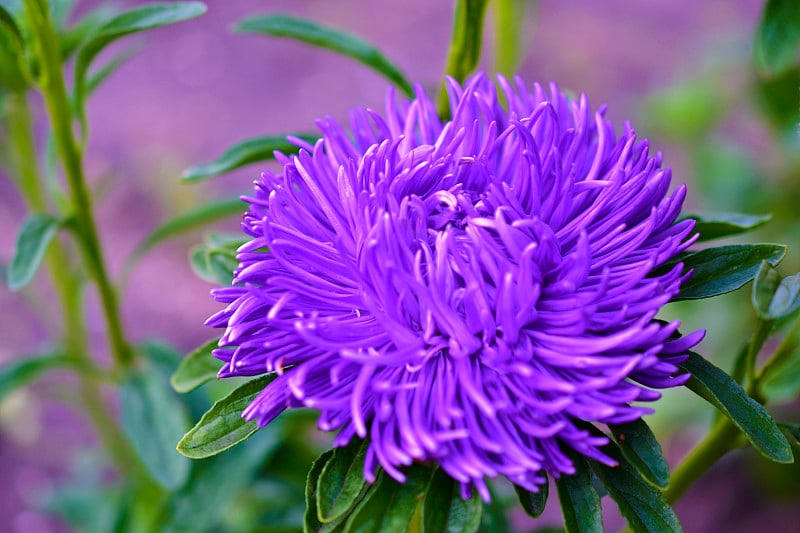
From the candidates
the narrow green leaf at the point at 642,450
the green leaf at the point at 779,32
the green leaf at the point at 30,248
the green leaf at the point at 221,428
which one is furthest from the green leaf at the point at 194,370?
the green leaf at the point at 779,32

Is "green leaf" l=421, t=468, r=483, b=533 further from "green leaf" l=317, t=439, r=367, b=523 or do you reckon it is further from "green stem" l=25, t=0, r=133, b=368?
"green stem" l=25, t=0, r=133, b=368

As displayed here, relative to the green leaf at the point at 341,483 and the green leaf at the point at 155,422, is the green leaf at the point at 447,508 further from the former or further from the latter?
the green leaf at the point at 155,422

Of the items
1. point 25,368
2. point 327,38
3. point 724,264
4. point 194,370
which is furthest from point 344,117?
point 724,264

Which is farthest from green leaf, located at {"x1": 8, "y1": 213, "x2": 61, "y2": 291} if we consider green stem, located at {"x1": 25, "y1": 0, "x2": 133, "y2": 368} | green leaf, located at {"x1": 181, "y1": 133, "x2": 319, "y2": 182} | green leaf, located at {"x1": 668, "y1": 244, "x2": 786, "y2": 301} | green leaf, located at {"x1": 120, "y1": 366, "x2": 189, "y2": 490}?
green leaf, located at {"x1": 668, "y1": 244, "x2": 786, "y2": 301}

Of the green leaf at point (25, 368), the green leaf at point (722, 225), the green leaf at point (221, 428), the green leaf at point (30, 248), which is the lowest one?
the green leaf at point (25, 368)

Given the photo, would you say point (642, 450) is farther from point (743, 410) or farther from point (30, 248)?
point (30, 248)

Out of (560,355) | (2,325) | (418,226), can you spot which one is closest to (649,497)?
(560,355)
